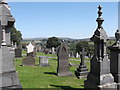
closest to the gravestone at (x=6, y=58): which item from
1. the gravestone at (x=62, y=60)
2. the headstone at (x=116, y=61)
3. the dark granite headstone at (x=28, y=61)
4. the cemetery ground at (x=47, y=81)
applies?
the cemetery ground at (x=47, y=81)

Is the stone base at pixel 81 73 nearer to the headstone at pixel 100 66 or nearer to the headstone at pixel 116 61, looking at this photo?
the headstone at pixel 116 61

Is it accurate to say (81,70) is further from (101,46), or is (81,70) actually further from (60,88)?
(101,46)

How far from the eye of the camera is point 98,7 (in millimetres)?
7383

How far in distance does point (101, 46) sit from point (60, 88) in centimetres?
309

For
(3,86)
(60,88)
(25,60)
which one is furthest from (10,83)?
(25,60)

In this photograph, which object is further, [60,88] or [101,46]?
[60,88]

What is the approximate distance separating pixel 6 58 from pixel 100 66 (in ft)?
13.9

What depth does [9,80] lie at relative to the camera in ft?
14.7

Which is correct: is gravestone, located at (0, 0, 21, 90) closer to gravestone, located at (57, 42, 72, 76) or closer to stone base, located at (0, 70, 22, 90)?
stone base, located at (0, 70, 22, 90)

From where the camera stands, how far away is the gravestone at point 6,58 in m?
4.41

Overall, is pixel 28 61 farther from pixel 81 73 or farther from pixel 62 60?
pixel 81 73

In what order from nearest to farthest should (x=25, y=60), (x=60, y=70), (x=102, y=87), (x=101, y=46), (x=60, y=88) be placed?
(x=102, y=87) < (x=101, y=46) < (x=60, y=88) < (x=60, y=70) < (x=25, y=60)

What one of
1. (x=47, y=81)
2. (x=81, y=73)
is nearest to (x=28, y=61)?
(x=81, y=73)

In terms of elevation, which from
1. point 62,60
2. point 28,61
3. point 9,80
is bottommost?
point 28,61
